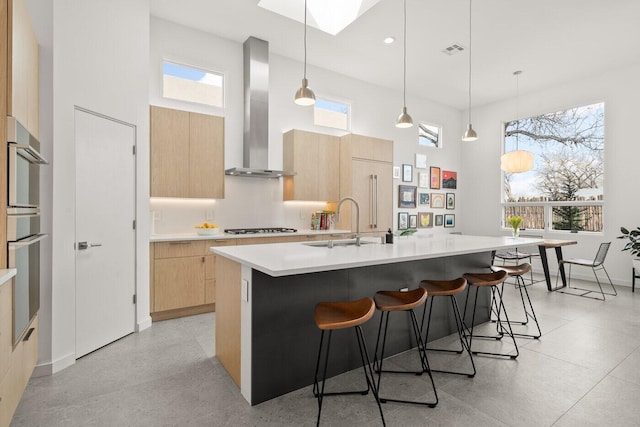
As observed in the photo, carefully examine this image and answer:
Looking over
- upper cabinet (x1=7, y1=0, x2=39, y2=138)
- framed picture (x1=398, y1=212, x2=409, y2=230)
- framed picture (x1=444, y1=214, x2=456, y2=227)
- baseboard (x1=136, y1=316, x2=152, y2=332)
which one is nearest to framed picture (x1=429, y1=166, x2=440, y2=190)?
framed picture (x1=444, y1=214, x2=456, y2=227)

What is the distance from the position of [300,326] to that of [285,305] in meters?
0.20

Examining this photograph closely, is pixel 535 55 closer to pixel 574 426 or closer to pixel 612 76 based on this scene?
pixel 612 76

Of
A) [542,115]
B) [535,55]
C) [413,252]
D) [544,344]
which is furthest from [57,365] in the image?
[542,115]

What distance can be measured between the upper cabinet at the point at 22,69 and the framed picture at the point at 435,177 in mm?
6602

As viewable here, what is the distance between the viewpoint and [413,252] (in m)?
2.42

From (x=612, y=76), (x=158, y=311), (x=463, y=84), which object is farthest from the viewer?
(x=463, y=84)

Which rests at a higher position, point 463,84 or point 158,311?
point 463,84

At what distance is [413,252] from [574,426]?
4.27 ft

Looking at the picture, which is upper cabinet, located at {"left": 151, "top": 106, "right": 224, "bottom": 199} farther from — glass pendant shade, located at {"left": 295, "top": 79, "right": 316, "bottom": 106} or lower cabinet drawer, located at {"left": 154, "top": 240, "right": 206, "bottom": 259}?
glass pendant shade, located at {"left": 295, "top": 79, "right": 316, "bottom": 106}

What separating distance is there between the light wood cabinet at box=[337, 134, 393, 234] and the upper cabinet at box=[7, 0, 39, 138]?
12.6 feet

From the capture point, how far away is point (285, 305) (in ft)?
7.12

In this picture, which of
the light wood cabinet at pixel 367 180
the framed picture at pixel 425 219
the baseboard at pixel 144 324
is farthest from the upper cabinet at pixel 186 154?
the framed picture at pixel 425 219

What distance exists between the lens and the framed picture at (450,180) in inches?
295

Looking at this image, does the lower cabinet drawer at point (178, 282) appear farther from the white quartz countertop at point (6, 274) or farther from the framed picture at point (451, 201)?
the framed picture at point (451, 201)
